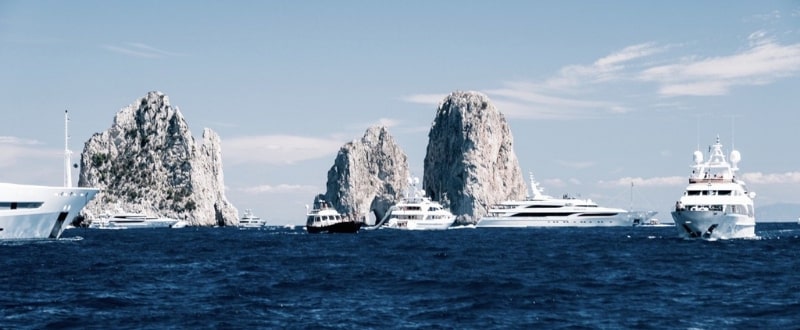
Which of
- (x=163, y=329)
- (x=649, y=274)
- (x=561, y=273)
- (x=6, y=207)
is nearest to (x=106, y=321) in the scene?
(x=163, y=329)

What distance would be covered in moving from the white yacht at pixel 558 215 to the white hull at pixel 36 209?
10505 cm

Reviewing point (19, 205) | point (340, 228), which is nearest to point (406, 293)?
point (19, 205)

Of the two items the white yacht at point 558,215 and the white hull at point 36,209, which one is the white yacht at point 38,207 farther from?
the white yacht at point 558,215

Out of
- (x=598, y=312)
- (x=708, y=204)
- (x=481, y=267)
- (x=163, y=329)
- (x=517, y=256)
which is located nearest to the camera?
(x=163, y=329)

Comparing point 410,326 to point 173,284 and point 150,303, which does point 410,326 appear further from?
point 173,284

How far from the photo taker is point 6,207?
80.8 meters

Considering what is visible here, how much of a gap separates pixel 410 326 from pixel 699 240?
191 ft

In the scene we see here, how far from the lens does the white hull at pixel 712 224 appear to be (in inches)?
2982

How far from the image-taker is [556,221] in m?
175

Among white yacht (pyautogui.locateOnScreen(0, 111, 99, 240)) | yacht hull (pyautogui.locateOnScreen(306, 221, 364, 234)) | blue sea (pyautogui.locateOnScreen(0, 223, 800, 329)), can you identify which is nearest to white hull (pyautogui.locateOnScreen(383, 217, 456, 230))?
yacht hull (pyautogui.locateOnScreen(306, 221, 364, 234))

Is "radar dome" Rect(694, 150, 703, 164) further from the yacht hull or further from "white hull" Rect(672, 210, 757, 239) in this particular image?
the yacht hull

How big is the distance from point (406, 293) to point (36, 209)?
204ft

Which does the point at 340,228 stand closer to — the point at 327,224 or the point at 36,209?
the point at 327,224

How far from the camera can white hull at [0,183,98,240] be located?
80.4 m
